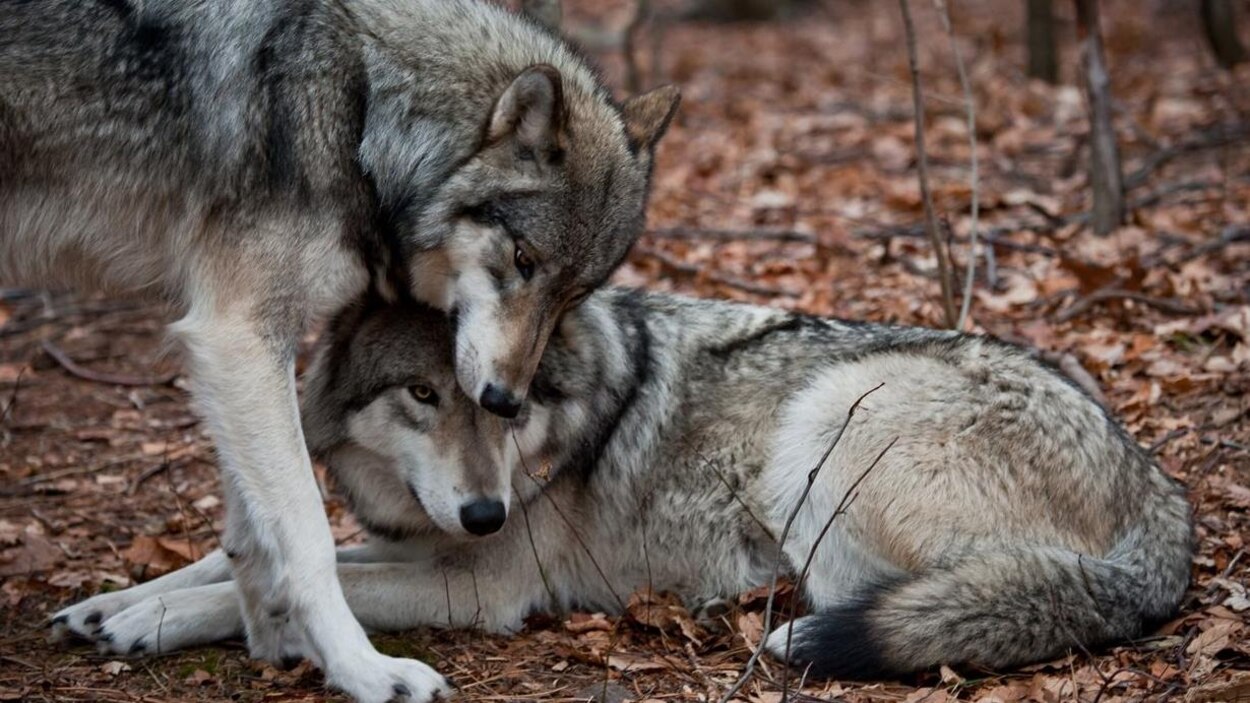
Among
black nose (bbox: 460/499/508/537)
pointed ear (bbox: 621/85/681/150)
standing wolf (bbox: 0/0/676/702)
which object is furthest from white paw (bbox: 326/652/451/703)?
pointed ear (bbox: 621/85/681/150)

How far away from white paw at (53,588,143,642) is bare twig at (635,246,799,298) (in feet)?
12.6

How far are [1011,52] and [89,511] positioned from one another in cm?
1174

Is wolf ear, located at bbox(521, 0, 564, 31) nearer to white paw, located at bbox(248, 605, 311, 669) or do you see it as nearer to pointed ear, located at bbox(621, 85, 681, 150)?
pointed ear, located at bbox(621, 85, 681, 150)

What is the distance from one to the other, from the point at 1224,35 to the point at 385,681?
10.6 m

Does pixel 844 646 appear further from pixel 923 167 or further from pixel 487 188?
pixel 923 167

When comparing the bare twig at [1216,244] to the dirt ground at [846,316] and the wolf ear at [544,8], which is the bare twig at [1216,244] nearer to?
the dirt ground at [846,316]

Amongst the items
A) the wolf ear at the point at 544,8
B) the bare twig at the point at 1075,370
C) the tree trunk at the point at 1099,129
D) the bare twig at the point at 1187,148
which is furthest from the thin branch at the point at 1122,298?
the wolf ear at the point at 544,8

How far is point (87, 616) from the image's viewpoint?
4.35m

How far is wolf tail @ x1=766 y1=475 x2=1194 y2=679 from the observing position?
3773 mm

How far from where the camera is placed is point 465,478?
4207mm

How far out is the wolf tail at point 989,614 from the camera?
3.77 meters

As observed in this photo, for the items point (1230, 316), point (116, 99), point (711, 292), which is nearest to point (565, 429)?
point (116, 99)

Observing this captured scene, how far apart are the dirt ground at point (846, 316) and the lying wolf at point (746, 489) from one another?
0.15 m

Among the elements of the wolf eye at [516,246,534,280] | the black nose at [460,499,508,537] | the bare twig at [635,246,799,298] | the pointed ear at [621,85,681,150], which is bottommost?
the black nose at [460,499,508,537]
